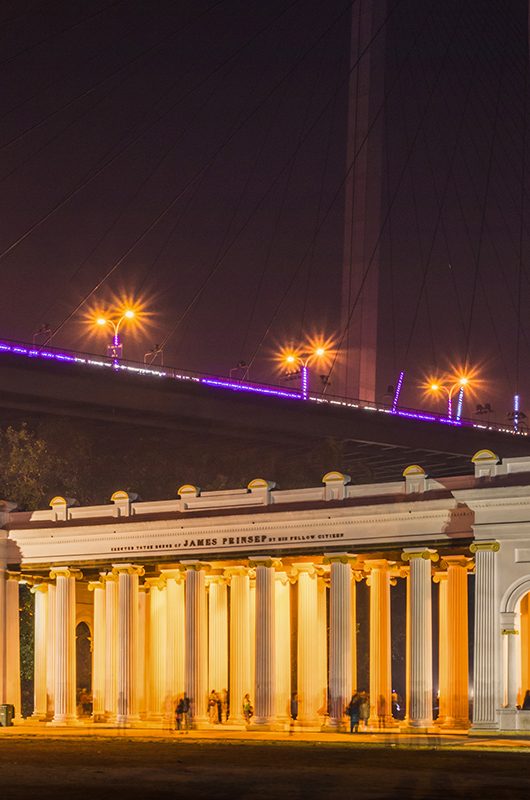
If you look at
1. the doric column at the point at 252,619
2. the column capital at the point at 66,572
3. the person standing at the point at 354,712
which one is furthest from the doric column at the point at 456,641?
the column capital at the point at 66,572

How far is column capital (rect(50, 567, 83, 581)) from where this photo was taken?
213ft

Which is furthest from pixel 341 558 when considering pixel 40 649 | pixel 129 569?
pixel 40 649

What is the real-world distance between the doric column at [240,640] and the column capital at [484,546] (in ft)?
37.6

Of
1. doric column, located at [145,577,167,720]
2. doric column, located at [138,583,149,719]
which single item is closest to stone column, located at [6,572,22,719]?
doric column, located at [138,583,149,719]

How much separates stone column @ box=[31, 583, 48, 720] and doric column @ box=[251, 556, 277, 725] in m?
11.6

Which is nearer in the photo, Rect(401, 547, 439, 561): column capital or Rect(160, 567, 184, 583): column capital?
Rect(401, 547, 439, 561): column capital

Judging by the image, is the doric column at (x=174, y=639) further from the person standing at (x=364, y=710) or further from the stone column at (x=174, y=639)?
the person standing at (x=364, y=710)

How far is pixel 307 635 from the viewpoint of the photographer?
62000 mm

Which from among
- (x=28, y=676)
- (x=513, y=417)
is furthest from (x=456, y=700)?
(x=513, y=417)

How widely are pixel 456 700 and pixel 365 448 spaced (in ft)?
181

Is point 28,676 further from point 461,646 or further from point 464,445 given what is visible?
point 464,445

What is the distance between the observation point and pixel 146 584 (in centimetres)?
6700

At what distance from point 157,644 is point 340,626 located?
10.9 metres

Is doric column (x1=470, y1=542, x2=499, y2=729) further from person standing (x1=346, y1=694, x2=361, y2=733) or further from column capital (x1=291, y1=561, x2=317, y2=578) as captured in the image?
column capital (x1=291, y1=561, x2=317, y2=578)
